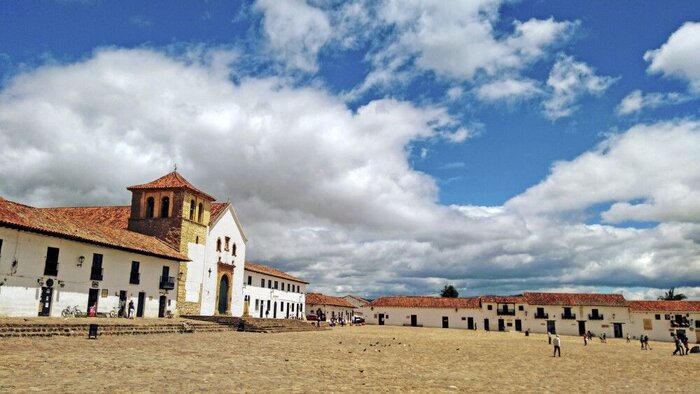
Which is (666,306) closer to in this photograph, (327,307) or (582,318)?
(582,318)

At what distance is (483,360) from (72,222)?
25.1m

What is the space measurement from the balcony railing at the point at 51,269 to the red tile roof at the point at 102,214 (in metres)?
16.7

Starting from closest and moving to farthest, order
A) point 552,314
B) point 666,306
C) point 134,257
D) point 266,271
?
point 134,257, point 266,271, point 666,306, point 552,314

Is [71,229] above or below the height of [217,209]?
below

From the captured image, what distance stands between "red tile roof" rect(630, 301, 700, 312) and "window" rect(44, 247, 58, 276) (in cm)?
6920

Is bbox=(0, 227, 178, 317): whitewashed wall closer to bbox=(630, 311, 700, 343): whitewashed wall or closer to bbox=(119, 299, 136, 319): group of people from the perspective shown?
bbox=(119, 299, 136, 319): group of people

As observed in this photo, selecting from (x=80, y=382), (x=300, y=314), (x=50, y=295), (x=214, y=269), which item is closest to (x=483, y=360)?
(x=80, y=382)

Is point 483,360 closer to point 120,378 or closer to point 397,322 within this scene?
point 120,378

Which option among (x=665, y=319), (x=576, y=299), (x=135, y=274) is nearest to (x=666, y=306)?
(x=665, y=319)

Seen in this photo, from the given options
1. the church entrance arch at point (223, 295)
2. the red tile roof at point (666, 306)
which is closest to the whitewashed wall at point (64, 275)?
the church entrance arch at point (223, 295)

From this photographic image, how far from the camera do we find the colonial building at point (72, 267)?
83.5ft

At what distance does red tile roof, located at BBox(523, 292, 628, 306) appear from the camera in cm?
7044

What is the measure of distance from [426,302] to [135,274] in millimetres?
55232

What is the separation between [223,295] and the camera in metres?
46.5
